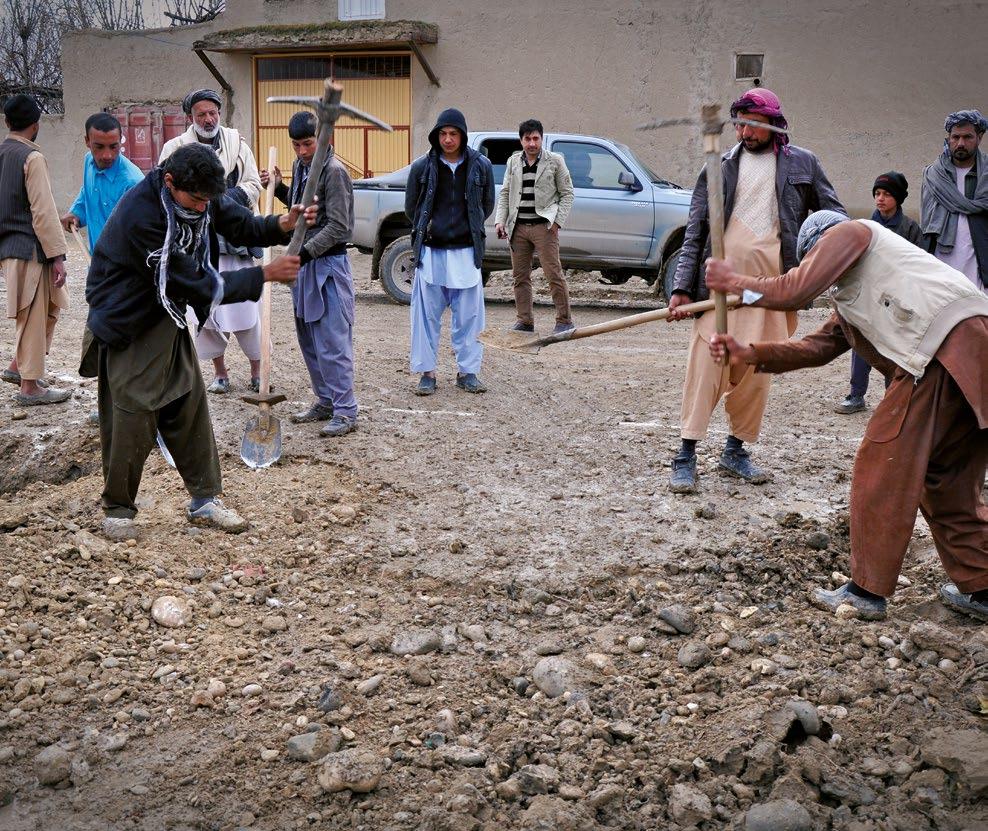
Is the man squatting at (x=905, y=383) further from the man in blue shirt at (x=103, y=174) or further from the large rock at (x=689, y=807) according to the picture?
the man in blue shirt at (x=103, y=174)

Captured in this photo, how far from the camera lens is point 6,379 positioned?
6695mm

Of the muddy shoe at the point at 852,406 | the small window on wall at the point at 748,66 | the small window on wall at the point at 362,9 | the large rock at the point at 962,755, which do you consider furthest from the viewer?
the small window on wall at the point at 362,9

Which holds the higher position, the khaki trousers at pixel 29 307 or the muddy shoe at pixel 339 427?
the khaki trousers at pixel 29 307

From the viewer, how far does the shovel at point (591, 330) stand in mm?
4059

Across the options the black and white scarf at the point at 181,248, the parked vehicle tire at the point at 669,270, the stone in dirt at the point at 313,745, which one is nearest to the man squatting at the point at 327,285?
the black and white scarf at the point at 181,248

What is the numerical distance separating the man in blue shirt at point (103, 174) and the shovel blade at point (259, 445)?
1.40 m

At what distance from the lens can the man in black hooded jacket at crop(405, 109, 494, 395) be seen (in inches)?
272

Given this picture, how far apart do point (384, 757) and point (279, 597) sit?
4.25 feet

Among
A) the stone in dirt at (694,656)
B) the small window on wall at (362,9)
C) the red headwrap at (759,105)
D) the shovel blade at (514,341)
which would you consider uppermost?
the small window on wall at (362,9)

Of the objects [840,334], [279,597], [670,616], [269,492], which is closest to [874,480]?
[840,334]

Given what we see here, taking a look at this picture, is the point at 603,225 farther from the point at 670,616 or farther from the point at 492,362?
the point at 670,616

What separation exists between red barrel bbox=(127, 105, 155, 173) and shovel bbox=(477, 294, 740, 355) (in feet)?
45.5

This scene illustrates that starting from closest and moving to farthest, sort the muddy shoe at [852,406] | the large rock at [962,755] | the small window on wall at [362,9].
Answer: the large rock at [962,755] → the muddy shoe at [852,406] → the small window on wall at [362,9]

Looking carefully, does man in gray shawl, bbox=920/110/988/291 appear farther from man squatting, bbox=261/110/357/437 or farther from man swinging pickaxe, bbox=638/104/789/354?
man squatting, bbox=261/110/357/437
